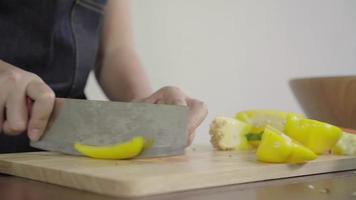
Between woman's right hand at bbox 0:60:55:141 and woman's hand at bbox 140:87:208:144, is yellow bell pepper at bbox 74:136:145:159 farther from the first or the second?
woman's hand at bbox 140:87:208:144

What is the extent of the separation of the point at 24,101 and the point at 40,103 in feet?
0.07

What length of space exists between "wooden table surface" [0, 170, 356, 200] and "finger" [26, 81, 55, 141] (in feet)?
0.22

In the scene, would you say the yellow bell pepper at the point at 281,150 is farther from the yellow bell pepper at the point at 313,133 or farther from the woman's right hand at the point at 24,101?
A: the woman's right hand at the point at 24,101

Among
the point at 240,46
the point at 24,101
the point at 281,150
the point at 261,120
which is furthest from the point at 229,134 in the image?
the point at 240,46

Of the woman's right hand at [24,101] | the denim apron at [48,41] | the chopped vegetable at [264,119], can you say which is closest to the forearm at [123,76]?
the denim apron at [48,41]

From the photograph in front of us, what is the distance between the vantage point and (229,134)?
0.70m

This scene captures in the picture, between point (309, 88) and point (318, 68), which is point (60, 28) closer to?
point (309, 88)

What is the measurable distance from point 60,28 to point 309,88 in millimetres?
410

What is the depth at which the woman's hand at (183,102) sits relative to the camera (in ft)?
2.37

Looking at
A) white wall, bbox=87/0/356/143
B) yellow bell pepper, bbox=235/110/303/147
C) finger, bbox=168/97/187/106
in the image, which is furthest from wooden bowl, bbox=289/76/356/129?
white wall, bbox=87/0/356/143

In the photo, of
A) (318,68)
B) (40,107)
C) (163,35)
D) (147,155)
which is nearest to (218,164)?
(147,155)

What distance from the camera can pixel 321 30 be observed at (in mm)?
1761

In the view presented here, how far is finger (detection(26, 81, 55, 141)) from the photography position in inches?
22.1

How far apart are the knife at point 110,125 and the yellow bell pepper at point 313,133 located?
0.13 m
